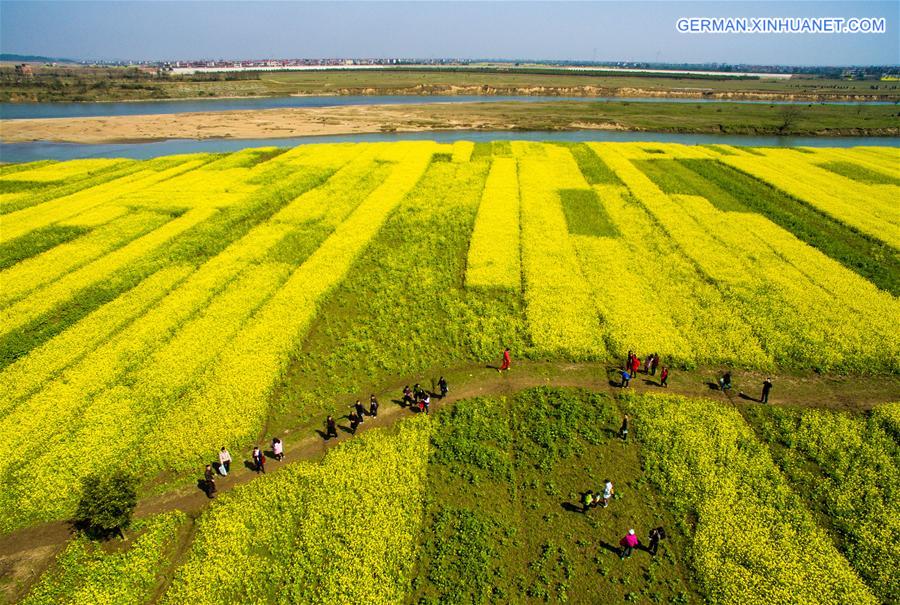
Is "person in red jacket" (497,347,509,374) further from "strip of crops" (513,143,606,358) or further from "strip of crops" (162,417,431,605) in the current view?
"strip of crops" (162,417,431,605)

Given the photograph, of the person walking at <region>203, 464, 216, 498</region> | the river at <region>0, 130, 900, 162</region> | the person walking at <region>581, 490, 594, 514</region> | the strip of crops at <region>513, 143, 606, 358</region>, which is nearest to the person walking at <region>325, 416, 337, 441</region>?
the person walking at <region>203, 464, 216, 498</region>

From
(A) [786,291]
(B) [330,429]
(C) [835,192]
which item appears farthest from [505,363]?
(C) [835,192]

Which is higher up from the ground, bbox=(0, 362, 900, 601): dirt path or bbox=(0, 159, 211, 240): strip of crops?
bbox=(0, 159, 211, 240): strip of crops

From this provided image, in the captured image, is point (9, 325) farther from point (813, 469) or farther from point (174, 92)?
point (174, 92)

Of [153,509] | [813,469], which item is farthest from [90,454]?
[813,469]

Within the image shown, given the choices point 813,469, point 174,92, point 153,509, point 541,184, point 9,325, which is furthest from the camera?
point 174,92
